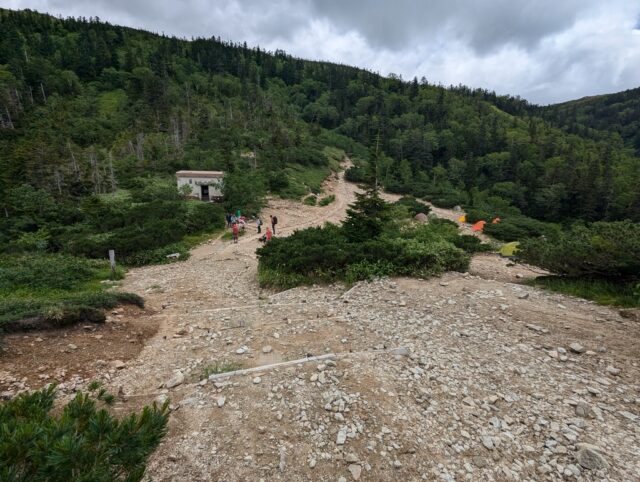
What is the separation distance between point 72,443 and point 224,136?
5079 cm

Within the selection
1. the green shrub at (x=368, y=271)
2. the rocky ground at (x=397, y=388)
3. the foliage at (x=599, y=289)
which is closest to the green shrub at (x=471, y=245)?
the foliage at (x=599, y=289)

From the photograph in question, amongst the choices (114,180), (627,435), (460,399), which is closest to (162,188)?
(114,180)

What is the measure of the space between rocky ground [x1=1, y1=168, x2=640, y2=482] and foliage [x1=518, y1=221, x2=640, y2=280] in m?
1.51

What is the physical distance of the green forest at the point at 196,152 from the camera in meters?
21.5

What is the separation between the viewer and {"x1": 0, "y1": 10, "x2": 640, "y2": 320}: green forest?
2155 centimetres

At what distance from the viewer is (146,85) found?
61.7m

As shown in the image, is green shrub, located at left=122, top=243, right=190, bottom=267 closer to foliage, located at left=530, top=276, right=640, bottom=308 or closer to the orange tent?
foliage, located at left=530, top=276, right=640, bottom=308

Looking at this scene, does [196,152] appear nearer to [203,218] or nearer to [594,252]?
[203,218]

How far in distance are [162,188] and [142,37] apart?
138 meters

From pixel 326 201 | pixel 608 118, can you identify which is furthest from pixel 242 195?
pixel 608 118

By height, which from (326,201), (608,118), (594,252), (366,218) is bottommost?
(326,201)

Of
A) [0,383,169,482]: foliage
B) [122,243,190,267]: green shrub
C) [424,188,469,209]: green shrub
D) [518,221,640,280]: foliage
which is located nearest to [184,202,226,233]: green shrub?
[122,243,190,267]: green shrub

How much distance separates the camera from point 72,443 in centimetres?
211

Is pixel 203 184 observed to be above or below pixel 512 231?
above
